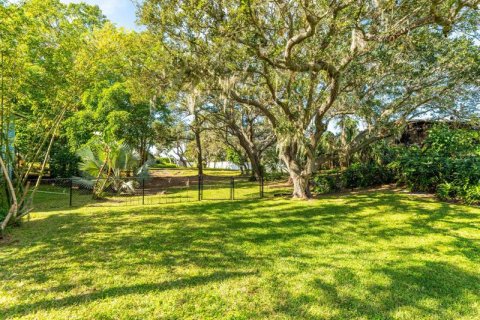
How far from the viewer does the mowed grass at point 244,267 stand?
8.55 feet

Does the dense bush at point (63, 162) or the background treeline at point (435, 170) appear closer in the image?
the background treeline at point (435, 170)

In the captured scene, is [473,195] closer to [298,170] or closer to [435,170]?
[435,170]

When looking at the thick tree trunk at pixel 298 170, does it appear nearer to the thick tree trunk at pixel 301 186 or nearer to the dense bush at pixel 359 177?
the thick tree trunk at pixel 301 186

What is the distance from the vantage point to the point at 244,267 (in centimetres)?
356

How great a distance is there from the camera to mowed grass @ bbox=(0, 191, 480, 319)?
8.55 ft

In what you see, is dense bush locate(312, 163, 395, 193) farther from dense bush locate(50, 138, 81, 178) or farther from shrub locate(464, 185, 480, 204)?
dense bush locate(50, 138, 81, 178)

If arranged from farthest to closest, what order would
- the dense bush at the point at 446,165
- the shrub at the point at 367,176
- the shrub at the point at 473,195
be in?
the shrub at the point at 367,176 → the dense bush at the point at 446,165 → the shrub at the point at 473,195

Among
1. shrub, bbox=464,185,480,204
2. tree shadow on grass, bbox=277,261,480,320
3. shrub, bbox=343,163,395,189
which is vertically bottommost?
tree shadow on grass, bbox=277,261,480,320

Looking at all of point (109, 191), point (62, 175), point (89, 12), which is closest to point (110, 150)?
point (109, 191)

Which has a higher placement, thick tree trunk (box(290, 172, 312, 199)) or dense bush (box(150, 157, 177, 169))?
dense bush (box(150, 157, 177, 169))

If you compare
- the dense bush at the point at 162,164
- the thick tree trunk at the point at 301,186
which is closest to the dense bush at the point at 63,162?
the thick tree trunk at the point at 301,186

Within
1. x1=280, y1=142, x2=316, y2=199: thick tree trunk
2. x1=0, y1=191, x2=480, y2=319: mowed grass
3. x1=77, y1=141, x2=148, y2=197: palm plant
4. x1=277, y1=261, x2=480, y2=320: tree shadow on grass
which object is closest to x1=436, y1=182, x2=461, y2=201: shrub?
x1=0, y1=191, x2=480, y2=319: mowed grass

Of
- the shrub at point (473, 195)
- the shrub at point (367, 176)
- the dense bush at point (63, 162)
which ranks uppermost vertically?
the dense bush at point (63, 162)

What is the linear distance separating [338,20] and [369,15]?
33.2 inches
